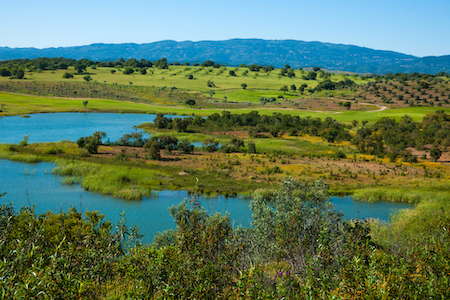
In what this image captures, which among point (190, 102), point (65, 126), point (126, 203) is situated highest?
point (190, 102)

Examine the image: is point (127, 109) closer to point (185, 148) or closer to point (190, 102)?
point (190, 102)

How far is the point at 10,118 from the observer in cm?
8038

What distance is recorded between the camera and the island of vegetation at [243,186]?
9.19 meters

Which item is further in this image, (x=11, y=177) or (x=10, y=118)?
(x=10, y=118)

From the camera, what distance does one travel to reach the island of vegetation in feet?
30.1

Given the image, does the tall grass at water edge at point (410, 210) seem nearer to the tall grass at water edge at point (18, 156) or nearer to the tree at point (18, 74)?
the tall grass at water edge at point (18, 156)

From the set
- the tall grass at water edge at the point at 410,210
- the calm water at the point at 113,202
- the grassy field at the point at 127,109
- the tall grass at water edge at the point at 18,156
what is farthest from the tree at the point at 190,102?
the tall grass at water edge at the point at 410,210

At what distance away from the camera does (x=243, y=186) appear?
38156 millimetres

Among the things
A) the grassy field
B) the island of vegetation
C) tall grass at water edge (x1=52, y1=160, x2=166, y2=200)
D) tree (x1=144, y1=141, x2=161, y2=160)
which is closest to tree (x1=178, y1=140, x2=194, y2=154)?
the island of vegetation

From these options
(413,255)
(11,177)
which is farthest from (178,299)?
(11,177)

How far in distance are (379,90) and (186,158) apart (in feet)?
334

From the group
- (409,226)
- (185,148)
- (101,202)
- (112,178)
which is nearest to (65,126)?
(185,148)

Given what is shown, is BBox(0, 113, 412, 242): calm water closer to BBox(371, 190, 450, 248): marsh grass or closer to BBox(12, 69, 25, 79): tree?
BBox(371, 190, 450, 248): marsh grass

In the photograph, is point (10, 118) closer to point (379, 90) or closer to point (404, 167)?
point (404, 167)
